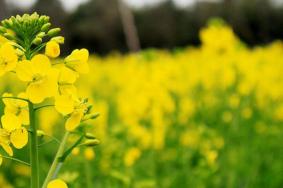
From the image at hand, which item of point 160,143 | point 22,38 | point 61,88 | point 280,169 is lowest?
point 280,169

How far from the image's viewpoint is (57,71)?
133cm

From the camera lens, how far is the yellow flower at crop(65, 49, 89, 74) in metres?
1.39

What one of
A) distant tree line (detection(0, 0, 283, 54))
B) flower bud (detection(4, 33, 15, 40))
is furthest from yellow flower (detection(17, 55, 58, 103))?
distant tree line (detection(0, 0, 283, 54))

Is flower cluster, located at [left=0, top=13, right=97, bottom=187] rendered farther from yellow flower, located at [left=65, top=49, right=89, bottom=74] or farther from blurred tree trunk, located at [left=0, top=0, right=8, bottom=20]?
blurred tree trunk, located at [left=0, top=0, right=8, bottom=20]

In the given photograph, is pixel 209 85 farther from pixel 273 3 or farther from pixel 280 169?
pixel 273 3

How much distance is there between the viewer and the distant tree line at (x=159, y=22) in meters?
19.6

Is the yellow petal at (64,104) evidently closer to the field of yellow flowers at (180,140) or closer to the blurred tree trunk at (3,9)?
the field of yellow flowers at (180,140)

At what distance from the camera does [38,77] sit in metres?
1.28

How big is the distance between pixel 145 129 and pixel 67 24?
18635 millimetres

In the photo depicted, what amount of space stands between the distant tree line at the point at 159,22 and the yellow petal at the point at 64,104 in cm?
1805

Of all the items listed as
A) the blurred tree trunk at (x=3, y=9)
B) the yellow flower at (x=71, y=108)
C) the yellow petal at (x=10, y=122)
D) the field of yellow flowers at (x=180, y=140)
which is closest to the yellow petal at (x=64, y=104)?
the yellow flower at (x=71, y=108)

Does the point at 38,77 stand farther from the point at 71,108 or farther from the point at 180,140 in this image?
the point at 180,140

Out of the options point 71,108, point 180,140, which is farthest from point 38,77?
point 180,140

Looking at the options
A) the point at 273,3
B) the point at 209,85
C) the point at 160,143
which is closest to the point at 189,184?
the point at 160,143
